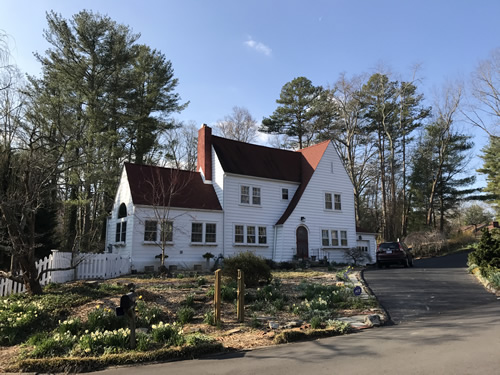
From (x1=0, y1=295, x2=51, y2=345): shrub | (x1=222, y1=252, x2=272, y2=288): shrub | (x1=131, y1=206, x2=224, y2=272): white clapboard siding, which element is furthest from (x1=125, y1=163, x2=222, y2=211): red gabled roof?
(x1=0, y1=295, x2=51, y2=345): shrub

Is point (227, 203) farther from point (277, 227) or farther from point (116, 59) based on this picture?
point (116, 59)

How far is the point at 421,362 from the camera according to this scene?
5277 millimetres

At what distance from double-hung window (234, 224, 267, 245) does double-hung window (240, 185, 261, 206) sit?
162cm

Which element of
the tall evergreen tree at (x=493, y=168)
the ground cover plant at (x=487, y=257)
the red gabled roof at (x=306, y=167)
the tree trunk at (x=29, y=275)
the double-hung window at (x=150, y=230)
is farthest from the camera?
the tall evergreen tree at (x=493, y=168)

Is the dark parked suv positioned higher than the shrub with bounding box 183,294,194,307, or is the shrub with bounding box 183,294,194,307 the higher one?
the dark parked suv

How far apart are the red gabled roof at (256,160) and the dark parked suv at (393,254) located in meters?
8.07

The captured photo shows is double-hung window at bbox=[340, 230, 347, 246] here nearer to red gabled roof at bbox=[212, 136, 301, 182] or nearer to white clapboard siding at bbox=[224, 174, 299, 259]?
white clapboard siding at bbox=[224, 174, 299, 259]

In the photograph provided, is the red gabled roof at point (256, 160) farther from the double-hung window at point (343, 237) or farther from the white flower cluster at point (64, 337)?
the white flower cluster at point (64, 337)

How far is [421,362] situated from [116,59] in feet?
93.1

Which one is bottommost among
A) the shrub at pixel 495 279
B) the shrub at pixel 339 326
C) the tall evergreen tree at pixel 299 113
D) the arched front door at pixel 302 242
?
the shrub at pixel 339 326

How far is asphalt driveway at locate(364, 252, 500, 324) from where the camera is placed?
9.42 m

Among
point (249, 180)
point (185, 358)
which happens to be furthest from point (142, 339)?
point (249, 180)

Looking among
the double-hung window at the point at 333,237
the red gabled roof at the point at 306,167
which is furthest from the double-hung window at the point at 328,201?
the red gabled roof at the point at 306,167

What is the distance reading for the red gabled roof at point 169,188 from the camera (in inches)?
832
